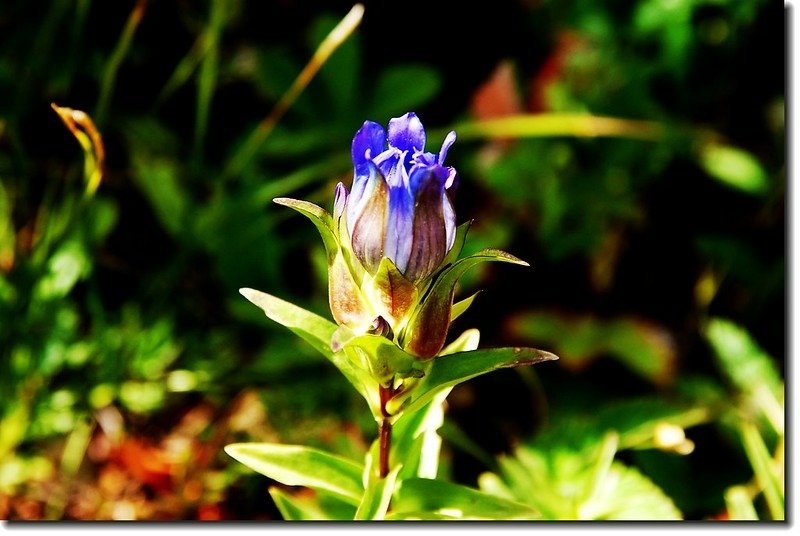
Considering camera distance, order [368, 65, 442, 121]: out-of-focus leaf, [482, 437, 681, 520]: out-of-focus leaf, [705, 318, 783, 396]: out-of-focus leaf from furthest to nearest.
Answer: [368, 65, 442, 121]: out-of-focus leaf < [705, 318, 783, 396]: out-of-focus leaf < [482, 437, 681, 520]: out-of-focus leaf

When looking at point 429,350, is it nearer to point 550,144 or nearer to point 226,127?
point 550,144

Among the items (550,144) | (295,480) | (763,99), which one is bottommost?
(295,480)

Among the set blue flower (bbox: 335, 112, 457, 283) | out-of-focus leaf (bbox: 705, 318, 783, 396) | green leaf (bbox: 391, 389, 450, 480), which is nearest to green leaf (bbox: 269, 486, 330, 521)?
green leaf (bbox: 391, 389, 450, 480)

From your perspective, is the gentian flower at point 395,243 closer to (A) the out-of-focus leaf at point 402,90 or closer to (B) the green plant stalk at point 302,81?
(B) the green plant stalk at point 302,81

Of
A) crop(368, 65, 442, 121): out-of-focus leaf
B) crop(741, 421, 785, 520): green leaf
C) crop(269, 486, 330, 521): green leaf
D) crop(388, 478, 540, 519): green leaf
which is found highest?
crop(368, 65, 442, 121): out-of-focus leaf

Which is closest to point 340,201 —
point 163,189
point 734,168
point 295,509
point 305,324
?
point 305,324

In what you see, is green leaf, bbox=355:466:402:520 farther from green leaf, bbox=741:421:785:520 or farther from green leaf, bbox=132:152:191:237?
green leaf, bbox=132:152:191:237

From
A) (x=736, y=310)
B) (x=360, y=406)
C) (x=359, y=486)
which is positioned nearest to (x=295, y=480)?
(x=359, y=486)
